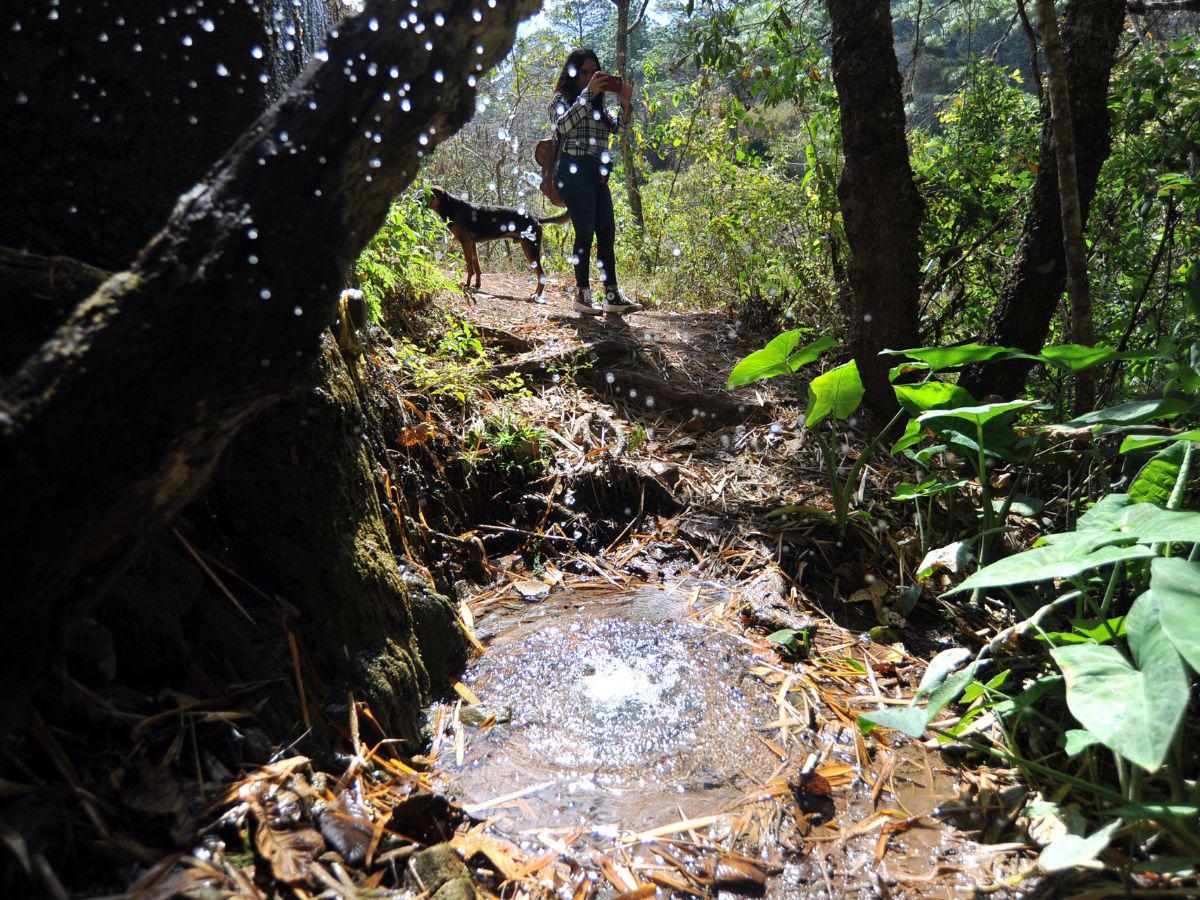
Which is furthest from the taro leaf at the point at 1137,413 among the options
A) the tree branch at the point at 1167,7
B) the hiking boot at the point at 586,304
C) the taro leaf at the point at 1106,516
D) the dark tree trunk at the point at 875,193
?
the hiking boot at the point at 586,304

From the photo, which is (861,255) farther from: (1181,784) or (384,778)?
(384,778)

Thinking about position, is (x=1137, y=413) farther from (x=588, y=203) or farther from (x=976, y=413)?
(x=588, y=203)

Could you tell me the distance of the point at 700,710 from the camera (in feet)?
6.40

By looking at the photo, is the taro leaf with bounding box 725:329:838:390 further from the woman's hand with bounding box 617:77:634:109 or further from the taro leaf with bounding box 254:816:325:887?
the woman's hand with bounding box 617:77:634:109

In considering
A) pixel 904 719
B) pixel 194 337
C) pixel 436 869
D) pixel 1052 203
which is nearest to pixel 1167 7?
pixel 1052 203

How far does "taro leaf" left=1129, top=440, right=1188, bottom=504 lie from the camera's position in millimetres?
1811

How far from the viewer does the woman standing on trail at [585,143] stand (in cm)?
503

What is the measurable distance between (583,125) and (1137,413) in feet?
14.0

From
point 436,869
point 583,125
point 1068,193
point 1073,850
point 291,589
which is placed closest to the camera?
point 1073,850

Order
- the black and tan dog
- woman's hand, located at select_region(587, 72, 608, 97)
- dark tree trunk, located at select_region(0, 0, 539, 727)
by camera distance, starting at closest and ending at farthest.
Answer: dark tree trunk, located at select_region(0, 0, 539, 727)
woman's hand, located at select_region(587, 72, 608, 97)
the black and tan dog

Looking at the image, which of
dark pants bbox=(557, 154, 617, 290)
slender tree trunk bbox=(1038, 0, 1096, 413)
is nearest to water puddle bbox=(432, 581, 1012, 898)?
slender tree trunk bbox=(1038, 0, 1096, 413)

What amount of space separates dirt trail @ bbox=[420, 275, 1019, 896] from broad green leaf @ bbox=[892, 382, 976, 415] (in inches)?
26.8

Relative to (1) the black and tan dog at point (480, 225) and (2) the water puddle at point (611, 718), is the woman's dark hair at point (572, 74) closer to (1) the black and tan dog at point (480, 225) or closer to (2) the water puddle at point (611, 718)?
(1) the black and tan dog at point (480, 225)

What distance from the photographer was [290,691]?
155 cm
